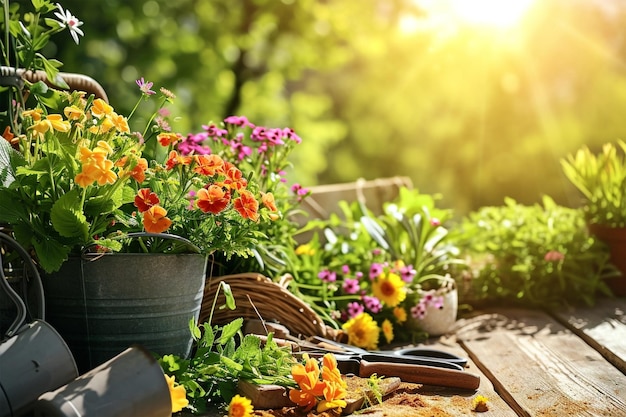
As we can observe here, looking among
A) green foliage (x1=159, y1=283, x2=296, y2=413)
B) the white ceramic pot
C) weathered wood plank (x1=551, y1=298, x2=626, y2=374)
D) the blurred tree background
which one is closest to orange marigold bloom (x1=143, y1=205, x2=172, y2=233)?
green foliage (x1=159, y1=283, x2=296, y2=413)

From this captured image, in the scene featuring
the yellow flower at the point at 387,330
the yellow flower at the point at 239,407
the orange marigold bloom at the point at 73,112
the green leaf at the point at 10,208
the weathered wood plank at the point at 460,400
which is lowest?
the yellow flower at the point at 387,330

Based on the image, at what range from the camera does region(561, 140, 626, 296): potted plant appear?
294 centimetres

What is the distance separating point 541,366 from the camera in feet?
6.85

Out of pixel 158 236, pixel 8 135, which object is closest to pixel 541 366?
pixel 158 236

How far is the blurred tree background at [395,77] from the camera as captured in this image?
7.33 meters

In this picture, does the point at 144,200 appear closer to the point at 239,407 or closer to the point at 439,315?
the point at 239,407

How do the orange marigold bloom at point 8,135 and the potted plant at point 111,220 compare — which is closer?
the potted plant at point 111,220

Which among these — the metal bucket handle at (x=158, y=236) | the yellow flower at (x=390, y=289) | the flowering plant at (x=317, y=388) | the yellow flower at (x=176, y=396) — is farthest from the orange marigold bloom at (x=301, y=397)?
the yellow flower at (x=390, y=289)

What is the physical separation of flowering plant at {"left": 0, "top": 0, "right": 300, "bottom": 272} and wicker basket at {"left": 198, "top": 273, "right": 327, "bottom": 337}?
33 centimetres

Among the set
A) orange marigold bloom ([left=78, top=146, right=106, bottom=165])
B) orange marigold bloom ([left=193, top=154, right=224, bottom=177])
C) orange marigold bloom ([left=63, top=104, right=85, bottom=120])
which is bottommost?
orange marigold bloom ([left=193, top=154, right=224, bottom=177])

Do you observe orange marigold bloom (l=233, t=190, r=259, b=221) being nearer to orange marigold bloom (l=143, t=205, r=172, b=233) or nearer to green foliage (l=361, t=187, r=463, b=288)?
orange marigold bloom (l=143, t=205, r=172, b=233)

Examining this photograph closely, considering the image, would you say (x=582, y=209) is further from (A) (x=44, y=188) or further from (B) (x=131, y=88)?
(B) (x=131, y=88)

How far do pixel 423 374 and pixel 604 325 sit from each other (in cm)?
99

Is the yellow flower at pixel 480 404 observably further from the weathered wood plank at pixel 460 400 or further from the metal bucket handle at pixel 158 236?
the metal bucket handle at pixel 158 236
